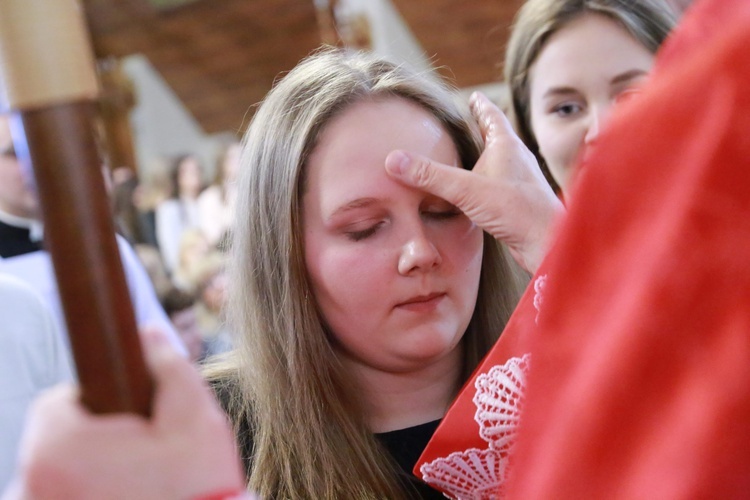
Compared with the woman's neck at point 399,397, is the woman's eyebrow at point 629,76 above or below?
above

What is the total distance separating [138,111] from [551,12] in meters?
6.18

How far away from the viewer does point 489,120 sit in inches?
53.1

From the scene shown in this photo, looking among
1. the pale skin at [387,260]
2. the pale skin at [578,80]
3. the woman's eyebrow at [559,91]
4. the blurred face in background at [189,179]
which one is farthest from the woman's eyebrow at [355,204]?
the blurred face in background at [189,179]

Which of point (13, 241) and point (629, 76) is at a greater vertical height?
point (629, 76)

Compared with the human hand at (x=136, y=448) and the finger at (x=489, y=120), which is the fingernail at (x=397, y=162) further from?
the human hand at (x=136, y=448)

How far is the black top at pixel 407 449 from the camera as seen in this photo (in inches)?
48.1

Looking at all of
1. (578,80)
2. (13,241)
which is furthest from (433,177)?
(13,241)

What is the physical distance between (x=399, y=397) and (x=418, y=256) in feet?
0.80

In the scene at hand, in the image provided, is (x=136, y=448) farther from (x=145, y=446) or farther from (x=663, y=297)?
(x=663, y=297)

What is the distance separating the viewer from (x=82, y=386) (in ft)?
1.52

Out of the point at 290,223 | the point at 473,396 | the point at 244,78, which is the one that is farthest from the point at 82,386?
the point at 244,78

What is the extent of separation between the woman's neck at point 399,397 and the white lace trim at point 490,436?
298 millimetres

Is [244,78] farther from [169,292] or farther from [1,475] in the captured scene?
[1,475]

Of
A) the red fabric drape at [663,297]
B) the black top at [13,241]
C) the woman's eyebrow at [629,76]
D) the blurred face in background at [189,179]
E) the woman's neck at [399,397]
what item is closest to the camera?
the red fabric drape at [663,297]
